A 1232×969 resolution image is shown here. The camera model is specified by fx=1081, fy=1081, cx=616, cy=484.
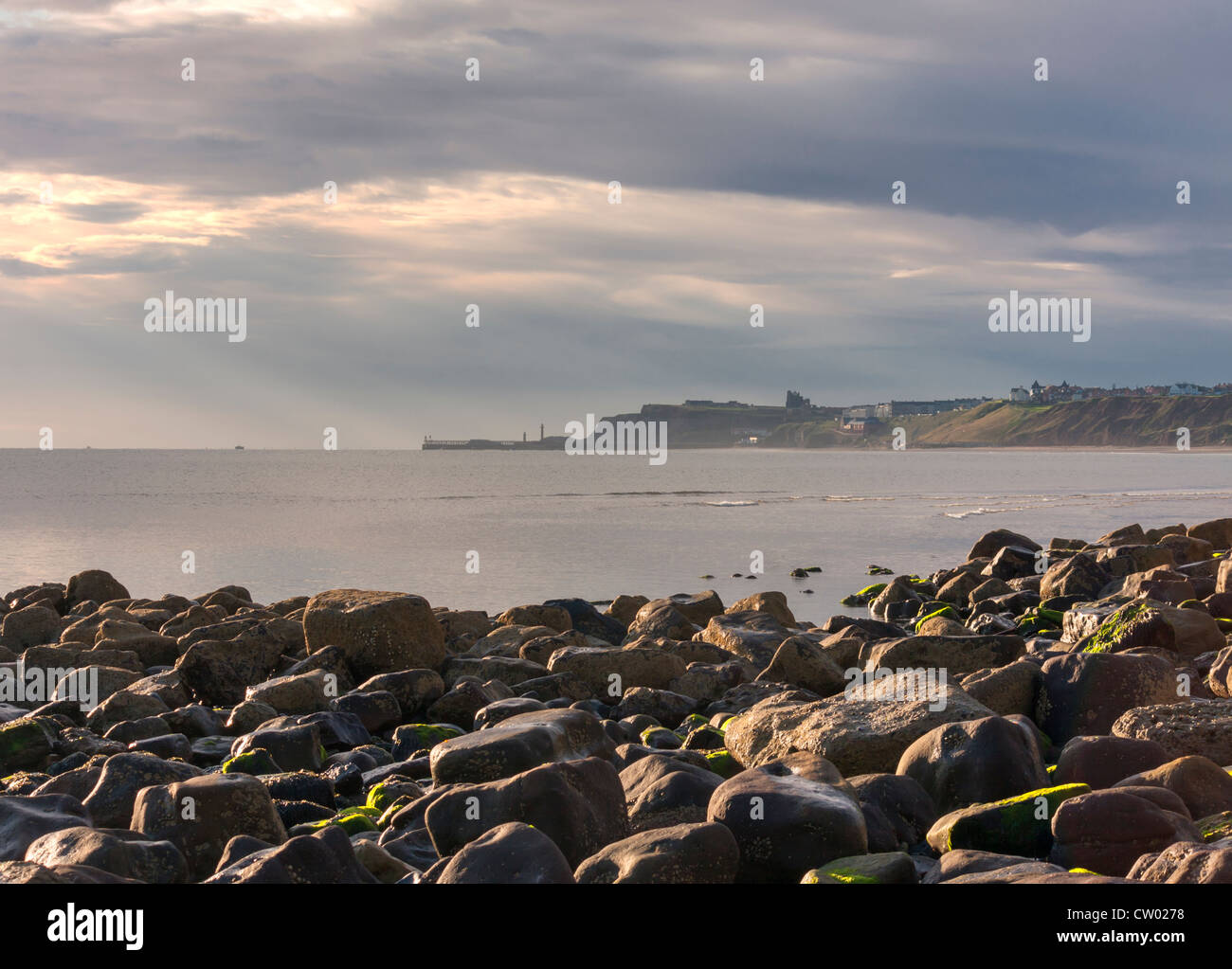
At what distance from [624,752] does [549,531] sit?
39358 millimetres

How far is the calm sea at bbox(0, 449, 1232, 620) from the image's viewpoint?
102ft

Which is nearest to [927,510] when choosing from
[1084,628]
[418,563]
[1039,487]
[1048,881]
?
[1039,487]

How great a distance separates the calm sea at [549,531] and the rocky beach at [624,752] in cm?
1157

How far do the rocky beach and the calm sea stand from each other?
11566mm

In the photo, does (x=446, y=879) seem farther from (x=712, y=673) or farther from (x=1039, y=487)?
(x=1039, y=487)

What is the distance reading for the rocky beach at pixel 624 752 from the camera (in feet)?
19.3

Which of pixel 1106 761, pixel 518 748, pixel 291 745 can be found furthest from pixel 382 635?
pixel 1106 761

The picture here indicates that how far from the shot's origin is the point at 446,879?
18.2 ft

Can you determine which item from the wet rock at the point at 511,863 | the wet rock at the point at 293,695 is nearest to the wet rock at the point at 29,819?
the wet rock at the point at 511,863

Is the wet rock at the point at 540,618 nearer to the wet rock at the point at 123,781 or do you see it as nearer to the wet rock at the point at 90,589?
the wet rock at the point at 123,781

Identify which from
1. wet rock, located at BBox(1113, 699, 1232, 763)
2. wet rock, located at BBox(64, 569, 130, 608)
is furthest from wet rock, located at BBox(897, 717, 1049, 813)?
wet rock, located at BBox(64, 569, 130, 608)

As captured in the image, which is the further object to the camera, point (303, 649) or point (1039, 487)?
point (1039, 487)
